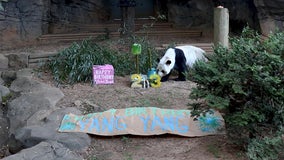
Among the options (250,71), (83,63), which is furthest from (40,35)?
(250,71)

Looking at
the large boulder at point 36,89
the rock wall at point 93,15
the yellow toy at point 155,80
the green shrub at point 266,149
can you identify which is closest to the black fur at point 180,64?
the yellow toy at point 155,80

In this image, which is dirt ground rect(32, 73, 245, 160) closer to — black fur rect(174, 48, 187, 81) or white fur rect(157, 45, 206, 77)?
white fur rect(157, 45, 206, 77)

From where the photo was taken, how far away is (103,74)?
705cm

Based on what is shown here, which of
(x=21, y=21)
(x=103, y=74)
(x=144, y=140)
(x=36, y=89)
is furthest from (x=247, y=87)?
(x=21, y=21)

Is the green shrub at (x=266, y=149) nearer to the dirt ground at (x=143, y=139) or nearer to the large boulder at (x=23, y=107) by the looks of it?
the dirt ground at (x=143, y=139)

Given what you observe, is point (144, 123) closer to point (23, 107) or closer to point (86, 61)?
point (23, 107)

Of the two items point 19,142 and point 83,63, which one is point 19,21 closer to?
point 83,63

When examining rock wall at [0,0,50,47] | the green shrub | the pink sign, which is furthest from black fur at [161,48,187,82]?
rock wall at [0,0,50,47]

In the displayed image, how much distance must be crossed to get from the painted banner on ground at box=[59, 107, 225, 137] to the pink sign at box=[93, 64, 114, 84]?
172 cm

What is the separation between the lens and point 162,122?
511 centimetres

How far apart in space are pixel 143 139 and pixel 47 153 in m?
1.14

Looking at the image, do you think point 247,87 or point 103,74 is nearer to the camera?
point 247,87

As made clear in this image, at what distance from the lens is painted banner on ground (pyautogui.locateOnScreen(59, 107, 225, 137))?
495cm

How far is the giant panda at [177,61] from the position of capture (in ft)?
23.2
